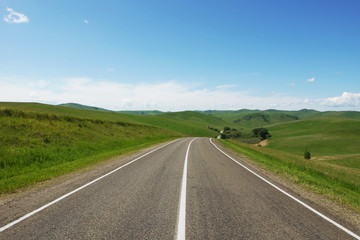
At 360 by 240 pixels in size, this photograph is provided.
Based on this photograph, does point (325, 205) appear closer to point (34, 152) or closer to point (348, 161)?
point (34, 152)

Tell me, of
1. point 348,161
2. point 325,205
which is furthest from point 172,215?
point 348,161

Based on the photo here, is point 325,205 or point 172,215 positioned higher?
point 172,215

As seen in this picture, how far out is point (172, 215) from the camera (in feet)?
17.1

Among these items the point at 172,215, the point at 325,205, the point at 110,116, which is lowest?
the point at 325,205

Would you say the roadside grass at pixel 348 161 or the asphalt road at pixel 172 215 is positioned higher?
the asphalt road at pixel 172 215

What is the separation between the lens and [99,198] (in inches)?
255

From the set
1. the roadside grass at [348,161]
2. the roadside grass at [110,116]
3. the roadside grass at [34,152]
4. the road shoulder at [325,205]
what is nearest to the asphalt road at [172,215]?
the road shoulder at [325,205]

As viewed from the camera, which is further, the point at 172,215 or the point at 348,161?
the point at 348,161

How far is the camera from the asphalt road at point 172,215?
14.3ft

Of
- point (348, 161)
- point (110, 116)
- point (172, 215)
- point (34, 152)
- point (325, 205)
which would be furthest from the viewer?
point (110, 116)

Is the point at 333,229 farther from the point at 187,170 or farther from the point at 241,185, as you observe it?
the point at 187,170

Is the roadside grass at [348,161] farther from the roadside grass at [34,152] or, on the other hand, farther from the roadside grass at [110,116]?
the roadside grass at [110,116]

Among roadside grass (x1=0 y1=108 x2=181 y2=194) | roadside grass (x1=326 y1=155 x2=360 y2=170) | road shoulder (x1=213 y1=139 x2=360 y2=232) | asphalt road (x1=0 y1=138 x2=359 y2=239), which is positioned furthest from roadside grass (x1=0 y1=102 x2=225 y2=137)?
roadside grass (x1=326 y1=155 x2=360 y2=170)

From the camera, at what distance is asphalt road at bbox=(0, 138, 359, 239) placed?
4.35 m
